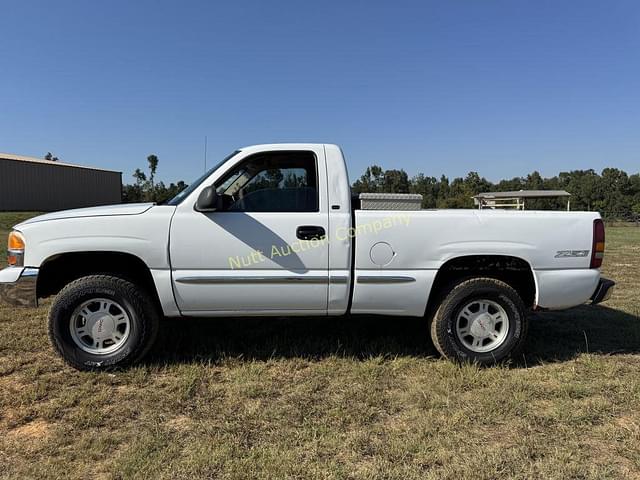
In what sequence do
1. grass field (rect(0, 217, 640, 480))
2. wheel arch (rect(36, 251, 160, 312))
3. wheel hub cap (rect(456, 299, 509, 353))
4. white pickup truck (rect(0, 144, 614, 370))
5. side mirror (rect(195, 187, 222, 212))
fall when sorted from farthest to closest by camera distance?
wheel hub cap (rect(456, 299, 509, 353)) → wheel arch (rect(36, 251, 160, 312)) → white pickup truck (rect(0, 144, 614, 370)) → side mirror (rect(195, 187, 222, 212)) → grass field (rect(0, 217, 640, 480))

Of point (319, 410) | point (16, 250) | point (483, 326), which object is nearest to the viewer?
point (319, 410)

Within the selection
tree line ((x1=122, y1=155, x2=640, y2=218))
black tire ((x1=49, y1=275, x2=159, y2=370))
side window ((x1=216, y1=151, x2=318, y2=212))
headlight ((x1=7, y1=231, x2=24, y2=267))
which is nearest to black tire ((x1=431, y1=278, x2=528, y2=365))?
side window ((x1=216, y1=151, x2=318, y2=212))

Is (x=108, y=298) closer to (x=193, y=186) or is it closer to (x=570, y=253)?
(x=193, y=186)

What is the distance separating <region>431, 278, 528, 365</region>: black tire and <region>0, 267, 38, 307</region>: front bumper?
10.8ft

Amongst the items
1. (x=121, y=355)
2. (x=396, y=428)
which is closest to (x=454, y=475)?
(x=396, y=428)

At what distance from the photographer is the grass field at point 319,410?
2490 millimetres

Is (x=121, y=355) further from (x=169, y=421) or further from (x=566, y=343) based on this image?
(x=566, y=343)

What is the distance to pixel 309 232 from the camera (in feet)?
12.2

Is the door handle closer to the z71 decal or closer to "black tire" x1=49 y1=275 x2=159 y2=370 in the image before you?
"black tire" x1=49 y1=275 x2=159 y2=370

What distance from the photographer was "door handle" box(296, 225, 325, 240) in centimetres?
370

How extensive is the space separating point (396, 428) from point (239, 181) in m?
2.32

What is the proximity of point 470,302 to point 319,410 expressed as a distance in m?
1.63

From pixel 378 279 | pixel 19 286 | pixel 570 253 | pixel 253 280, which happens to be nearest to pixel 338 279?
pixel 378 279

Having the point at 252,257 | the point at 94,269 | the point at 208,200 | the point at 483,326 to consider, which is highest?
the point at 208,200
